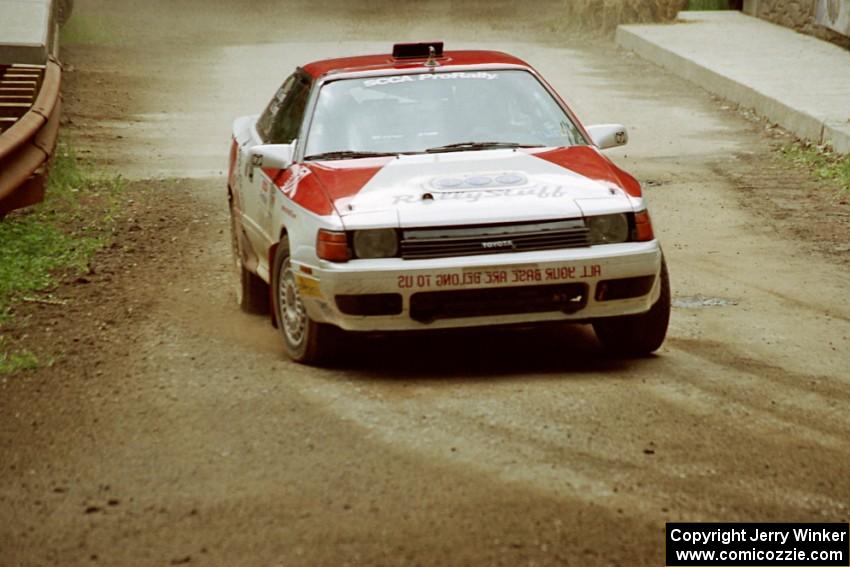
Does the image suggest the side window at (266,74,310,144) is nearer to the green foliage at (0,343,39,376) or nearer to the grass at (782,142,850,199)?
the green foliage at (0,343,39,376)

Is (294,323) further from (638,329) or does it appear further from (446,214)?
(638,329)

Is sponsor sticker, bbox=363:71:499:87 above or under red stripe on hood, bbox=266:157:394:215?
above

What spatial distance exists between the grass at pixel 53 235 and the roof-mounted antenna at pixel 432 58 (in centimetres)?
262

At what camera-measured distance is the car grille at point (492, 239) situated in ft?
25.2

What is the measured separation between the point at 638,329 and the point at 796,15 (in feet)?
56.9

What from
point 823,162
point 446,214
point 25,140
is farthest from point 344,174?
point 823,162

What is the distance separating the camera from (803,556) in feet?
17.5

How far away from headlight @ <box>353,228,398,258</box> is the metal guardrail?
3.82 m

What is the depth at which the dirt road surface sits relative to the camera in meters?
5.59

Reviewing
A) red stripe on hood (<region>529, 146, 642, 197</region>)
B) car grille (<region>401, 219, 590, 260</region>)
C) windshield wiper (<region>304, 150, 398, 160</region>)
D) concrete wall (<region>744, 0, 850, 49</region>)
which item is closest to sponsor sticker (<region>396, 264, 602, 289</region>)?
car grille (<region>401, 219, 590, 260</region>)

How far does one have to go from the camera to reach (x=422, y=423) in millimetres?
7020

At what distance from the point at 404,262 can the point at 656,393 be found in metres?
1.28

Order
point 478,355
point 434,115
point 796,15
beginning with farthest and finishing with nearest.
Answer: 1. point 796,15
2. point 434,115
3. point 478,355

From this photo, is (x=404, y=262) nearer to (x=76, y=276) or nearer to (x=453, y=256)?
(x=453, y=256)
